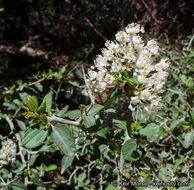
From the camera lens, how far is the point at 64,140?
849mm

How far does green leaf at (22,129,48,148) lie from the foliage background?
0.04ft

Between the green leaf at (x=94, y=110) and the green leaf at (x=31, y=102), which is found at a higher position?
the green leaf at (x=31, y=102)

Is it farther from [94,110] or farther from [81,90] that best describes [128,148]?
[81,90]

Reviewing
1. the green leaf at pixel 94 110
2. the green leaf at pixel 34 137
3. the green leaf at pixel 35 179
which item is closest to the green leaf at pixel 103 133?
the green leaf at pixel 94 110

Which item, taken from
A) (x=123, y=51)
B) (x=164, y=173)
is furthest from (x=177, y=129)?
(x=123, y=51)

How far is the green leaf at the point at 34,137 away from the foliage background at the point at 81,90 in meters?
0.01

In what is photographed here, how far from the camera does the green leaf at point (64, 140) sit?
2.75 feet

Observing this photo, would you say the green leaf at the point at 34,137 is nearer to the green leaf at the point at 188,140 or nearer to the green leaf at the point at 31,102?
the green leaf at the point at 31,102

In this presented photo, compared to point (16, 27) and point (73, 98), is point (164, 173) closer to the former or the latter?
point (73, 98)

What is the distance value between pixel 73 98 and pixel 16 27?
3.87m

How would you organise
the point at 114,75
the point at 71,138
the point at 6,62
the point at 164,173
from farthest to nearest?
the point at 6,62
the point at 164,173
the point at 114,75
the point at 71,138

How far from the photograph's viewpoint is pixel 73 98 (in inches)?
98.0

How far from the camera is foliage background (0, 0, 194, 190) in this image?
120 cm

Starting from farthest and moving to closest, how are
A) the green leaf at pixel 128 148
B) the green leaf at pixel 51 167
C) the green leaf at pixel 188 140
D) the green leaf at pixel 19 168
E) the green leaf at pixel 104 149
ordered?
the green leaf at pixel 51 167 < the green leaf at pixel 19 168 < the green leaf at pixel 188 140 < the green leaf at pixel 104 149 < the green leaf at pixel 128 148
